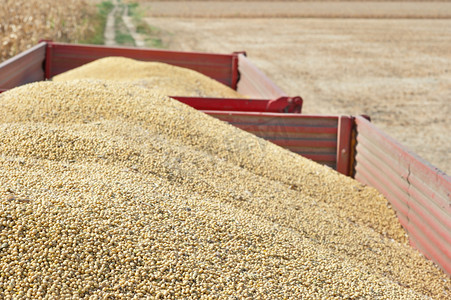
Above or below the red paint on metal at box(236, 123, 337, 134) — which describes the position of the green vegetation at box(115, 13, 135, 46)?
below

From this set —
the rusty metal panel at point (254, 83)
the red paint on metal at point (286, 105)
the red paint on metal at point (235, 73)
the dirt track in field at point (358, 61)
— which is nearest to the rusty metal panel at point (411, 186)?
the red paint on metal at point (286, 105)

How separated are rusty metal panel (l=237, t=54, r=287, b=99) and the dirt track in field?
6.80 feet

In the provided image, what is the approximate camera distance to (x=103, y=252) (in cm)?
223

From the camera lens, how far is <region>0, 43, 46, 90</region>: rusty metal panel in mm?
4690

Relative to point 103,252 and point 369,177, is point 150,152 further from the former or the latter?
point 369,177

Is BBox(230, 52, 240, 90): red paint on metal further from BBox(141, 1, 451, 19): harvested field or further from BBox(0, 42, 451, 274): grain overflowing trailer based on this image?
BBox(141, 1, 451, 19): harvested field

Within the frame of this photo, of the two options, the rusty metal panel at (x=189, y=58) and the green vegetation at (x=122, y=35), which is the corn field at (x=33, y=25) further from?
Answer: the rusty metal panel at (x=189, y=58)

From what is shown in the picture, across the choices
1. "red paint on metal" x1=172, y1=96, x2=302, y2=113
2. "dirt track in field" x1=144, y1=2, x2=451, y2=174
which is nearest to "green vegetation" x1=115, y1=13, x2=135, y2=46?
"dirt track in field" x1=144, y1=2, x2=451, y2=174

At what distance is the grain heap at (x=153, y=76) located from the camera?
5.54 m

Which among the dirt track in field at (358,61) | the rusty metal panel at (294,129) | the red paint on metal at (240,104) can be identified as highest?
the red paint on metal at (240,104)

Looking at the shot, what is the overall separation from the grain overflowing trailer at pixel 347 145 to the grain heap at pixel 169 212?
0.50ft

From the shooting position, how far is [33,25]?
392 inches

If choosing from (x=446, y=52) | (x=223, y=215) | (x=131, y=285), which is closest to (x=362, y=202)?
(x=223, y=215)

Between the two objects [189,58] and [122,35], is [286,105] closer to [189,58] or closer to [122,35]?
[189,58]
